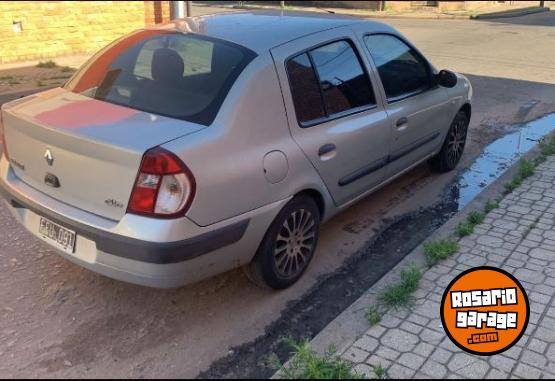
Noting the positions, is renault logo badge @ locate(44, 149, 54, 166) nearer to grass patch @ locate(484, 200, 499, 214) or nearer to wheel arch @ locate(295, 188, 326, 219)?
wheel arch @ locate(295, 188, 326, 219)

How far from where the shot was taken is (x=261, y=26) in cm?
367

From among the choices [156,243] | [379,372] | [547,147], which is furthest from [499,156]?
[156,243]

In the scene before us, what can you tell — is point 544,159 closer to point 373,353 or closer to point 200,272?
point 373,353

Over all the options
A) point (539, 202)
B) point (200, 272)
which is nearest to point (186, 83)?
point (200, 272)

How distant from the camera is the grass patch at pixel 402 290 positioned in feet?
10.8

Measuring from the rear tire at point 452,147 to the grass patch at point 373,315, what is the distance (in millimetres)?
2564

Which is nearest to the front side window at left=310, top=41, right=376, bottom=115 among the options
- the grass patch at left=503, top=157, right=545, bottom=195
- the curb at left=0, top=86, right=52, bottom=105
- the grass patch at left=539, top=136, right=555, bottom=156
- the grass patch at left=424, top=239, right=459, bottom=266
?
the grass patch at left=424, top=239, right=459, bottom=266

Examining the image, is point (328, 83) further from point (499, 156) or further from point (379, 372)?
point (499, 156)

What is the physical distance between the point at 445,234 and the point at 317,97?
1485 mm

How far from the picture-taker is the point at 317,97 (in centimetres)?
356

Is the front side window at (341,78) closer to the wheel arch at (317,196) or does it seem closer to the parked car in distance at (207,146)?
the parked car in distance at (207,146)

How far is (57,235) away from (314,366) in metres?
1.53

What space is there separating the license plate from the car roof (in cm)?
149

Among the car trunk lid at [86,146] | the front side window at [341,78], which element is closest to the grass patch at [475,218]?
the front side window at [341,78]
